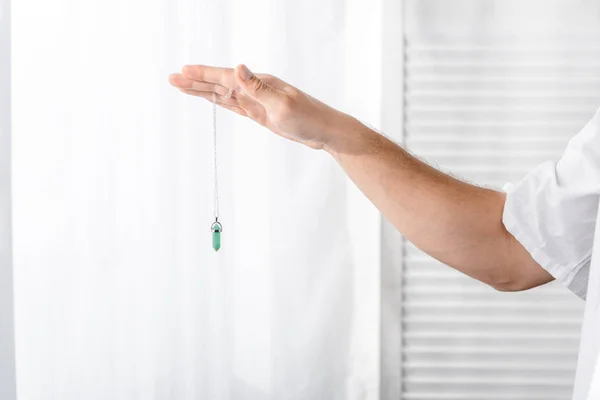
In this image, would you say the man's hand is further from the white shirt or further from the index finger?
the white shirt

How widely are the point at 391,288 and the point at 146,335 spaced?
0.49 m

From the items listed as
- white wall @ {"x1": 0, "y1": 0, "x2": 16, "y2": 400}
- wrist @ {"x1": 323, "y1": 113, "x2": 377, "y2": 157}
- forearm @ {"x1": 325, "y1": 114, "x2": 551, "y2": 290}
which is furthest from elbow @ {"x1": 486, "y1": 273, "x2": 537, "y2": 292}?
white wall @ {"x1": 0, "y1": 0, "x2": 16, "y2": 400}

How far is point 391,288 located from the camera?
139 cm

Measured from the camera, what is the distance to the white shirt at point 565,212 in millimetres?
790

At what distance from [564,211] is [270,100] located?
14.5 inches

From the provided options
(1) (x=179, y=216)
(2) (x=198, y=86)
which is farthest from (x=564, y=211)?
(1) (x=179, y=216)

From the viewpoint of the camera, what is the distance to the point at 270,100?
0.79 m

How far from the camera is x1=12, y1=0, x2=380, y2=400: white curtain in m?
1.17

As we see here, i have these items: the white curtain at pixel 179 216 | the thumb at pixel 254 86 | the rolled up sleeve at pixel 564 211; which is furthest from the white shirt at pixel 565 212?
the white curtain at pixel 179 216

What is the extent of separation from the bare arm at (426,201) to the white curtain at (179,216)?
328 mm

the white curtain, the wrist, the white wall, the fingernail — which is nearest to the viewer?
the fingernail

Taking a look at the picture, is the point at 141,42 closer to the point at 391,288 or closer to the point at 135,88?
the point at 135,88

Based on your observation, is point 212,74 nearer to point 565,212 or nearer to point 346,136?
point 346,136

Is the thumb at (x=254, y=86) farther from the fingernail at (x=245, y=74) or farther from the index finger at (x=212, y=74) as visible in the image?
the index finger at (x=212, y=74)
